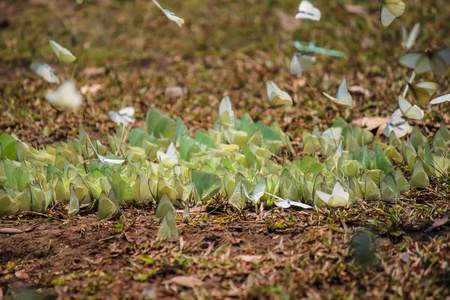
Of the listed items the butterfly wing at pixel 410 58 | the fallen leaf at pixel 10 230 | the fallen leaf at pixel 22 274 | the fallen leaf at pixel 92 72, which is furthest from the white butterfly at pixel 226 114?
the fallen leaf at pixel 92 72

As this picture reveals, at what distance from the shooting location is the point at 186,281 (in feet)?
4.87

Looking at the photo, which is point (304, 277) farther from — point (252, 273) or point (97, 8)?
point (97, 8)

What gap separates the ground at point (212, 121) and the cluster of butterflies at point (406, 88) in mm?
343

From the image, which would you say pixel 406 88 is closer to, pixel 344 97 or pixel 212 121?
pixel 344 97

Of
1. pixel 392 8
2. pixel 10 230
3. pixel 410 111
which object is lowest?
pixel 10 230

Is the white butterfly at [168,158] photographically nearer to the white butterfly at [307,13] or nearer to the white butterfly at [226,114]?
the white butterfly at [226,114]

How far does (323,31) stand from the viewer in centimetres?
395

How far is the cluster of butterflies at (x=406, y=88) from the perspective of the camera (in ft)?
5.91

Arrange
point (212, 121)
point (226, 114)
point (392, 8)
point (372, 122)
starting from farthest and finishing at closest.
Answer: point (212, 121)
point (372, 122)
point (226, 114)
point (392, 8)

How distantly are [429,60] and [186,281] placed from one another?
1.19 meters

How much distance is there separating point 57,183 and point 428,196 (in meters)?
1.51

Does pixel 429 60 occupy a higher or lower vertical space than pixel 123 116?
higher

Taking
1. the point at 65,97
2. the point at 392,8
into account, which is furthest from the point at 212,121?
the point at 392,8

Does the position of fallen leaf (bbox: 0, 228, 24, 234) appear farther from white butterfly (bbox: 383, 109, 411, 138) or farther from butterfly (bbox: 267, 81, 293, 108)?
white butterfly (bbox: 383, 109, 411, 138)
